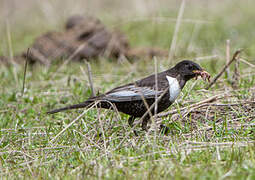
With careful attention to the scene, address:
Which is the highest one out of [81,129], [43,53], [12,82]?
[43,53]

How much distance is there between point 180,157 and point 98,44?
577 cm

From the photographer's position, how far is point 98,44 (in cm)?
871

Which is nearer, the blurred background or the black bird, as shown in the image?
the black bird

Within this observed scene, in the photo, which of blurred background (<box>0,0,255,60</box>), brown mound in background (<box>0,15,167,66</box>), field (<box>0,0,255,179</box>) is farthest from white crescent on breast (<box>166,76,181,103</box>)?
brown mound in background (<box>0,15,167,66</box>)

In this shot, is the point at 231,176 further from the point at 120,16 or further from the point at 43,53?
the point at 120,16

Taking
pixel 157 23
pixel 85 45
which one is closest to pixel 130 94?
pixel 85 45

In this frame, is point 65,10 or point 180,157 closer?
point 180,157

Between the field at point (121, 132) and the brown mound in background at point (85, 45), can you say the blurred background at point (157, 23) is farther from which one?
the field at point (121, 132)

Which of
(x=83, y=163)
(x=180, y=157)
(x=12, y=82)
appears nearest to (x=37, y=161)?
(x=83, y=163)

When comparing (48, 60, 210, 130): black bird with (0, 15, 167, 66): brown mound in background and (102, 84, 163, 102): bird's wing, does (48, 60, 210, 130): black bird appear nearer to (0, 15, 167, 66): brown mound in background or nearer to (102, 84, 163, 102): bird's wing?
(102, 84, 163, 102): bird's wing

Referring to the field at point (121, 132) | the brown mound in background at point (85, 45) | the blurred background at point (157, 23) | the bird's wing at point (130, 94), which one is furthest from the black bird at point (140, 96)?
the brown mound in background at point (85, 45)

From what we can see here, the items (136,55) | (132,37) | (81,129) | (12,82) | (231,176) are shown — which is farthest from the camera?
(132,37)

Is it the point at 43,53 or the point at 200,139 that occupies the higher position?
the point at 43,53

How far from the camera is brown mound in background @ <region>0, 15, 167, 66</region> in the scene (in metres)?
8.50
